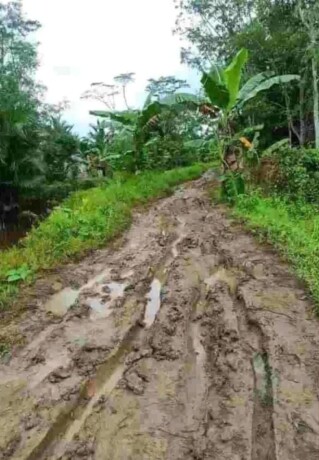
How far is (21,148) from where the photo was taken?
50.0 ft

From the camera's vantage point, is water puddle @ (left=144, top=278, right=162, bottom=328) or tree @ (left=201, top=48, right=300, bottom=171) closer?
water puddle @ (left=144, top=278, right=162, bottom=328)

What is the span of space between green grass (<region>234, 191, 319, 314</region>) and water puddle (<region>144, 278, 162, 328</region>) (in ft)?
5.87

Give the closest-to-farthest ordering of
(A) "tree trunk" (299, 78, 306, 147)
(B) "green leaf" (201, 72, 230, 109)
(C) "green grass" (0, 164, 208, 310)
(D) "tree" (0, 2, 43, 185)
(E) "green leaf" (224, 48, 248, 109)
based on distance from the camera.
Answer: (C) "green grass" (0, 164, 208, 310) < (B) "green leaf" (201, 72, 230, 109) < (E) "green leaf" (224, 48, 248, 109) < (D) "tree" (0, 2, 43, 185) < (A) "tree trunk" (299, 78, 306, 147)

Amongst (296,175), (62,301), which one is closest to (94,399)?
(62,301)

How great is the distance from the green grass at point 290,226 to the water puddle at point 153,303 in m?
1.79

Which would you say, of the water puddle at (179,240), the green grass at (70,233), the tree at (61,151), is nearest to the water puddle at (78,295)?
the green grass at (70,233)

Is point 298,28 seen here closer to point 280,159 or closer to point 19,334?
point 280,159

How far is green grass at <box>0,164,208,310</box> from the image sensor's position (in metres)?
6.92

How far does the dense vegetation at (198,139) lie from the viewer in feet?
30.1

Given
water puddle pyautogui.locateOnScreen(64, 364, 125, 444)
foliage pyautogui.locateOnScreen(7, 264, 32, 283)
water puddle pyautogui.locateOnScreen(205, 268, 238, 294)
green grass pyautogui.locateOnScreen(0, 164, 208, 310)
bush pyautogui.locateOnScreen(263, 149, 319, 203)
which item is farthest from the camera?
bush pyautogui.locateOnScreen(263, 149, 319, 203)

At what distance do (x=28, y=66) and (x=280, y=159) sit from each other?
1653 cm

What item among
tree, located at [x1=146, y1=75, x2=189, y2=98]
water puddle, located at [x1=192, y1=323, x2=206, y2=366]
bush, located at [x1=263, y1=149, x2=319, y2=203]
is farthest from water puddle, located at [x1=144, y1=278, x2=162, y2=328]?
tree, located at [x1=146, y1=75, x2=189, y2=98]

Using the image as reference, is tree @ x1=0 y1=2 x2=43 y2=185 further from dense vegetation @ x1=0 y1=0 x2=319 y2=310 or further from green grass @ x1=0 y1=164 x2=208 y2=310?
green grass @ x1=0 y1=164 x2=208 y2=310

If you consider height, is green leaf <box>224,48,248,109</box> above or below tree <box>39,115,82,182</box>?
above
